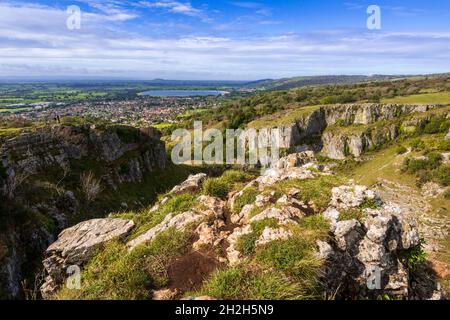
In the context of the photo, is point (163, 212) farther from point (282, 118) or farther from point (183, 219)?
point (282, 118)

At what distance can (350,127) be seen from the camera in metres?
98.8

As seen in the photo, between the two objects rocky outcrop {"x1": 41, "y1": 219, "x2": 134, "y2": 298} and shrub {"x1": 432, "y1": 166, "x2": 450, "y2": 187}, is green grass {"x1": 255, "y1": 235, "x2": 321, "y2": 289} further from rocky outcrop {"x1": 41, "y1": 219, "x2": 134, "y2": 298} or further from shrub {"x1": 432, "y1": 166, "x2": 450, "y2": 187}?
shrub {"x1": 432, "y1": 166, "x2": 450, "y2": 187}

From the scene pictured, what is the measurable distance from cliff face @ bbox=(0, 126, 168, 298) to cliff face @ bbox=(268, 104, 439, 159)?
54.7 m

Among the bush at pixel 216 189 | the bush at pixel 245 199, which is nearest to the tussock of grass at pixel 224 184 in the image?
the bush at pixel 216 189

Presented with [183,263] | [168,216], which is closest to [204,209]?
[168,216]

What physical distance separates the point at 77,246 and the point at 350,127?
9867 centimetres


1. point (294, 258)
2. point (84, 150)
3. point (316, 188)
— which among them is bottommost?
point (84, 150)

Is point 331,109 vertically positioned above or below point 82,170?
above

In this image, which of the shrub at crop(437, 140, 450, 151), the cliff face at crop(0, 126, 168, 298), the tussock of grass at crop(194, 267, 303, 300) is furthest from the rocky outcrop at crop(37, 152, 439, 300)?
the shrub at crop(437, 140, 450, 151)

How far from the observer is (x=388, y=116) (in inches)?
3765

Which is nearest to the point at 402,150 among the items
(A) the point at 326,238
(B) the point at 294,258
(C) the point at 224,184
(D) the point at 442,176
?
(D) the point at 442,176
